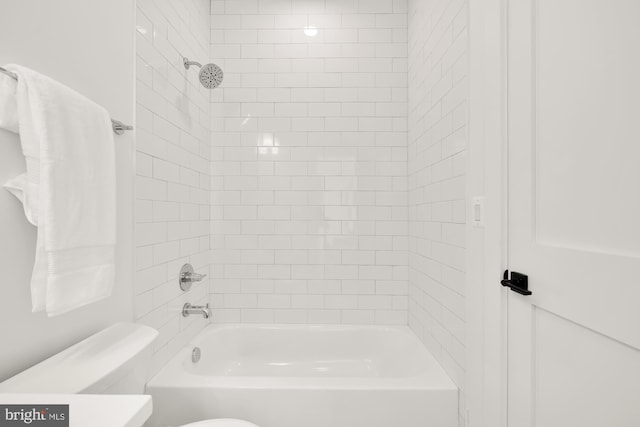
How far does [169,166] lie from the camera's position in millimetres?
1669

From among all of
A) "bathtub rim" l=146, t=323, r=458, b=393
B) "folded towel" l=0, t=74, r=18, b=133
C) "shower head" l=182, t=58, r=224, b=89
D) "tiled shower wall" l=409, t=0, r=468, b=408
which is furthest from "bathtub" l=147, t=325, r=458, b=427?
"shower head" l=182, t=58, r=224, b=89

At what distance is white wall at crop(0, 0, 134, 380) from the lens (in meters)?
0.81

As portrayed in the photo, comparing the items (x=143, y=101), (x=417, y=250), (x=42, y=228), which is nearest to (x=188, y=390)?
(x=42, y=228)

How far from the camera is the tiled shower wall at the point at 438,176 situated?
140 centimetres

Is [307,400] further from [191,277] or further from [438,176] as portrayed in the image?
[438,176]

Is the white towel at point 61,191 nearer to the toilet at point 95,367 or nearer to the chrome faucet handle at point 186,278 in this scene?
the toilet at point 95,367

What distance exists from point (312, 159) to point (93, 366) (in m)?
1.69

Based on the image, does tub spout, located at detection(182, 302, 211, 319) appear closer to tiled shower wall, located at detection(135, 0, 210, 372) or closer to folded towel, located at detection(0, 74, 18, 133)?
tiled shower wall, located at detection(135, 0, 210, 372)

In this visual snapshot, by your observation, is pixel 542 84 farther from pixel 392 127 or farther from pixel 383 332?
pixel 383 332

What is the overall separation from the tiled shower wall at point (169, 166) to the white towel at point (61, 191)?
444 mm

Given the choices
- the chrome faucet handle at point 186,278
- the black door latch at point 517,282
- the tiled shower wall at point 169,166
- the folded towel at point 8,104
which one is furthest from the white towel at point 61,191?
the black door latch at point 517,282

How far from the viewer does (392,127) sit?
7.40ft

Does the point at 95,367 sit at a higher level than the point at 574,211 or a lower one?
lower

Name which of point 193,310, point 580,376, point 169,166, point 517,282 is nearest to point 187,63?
point 169,166
